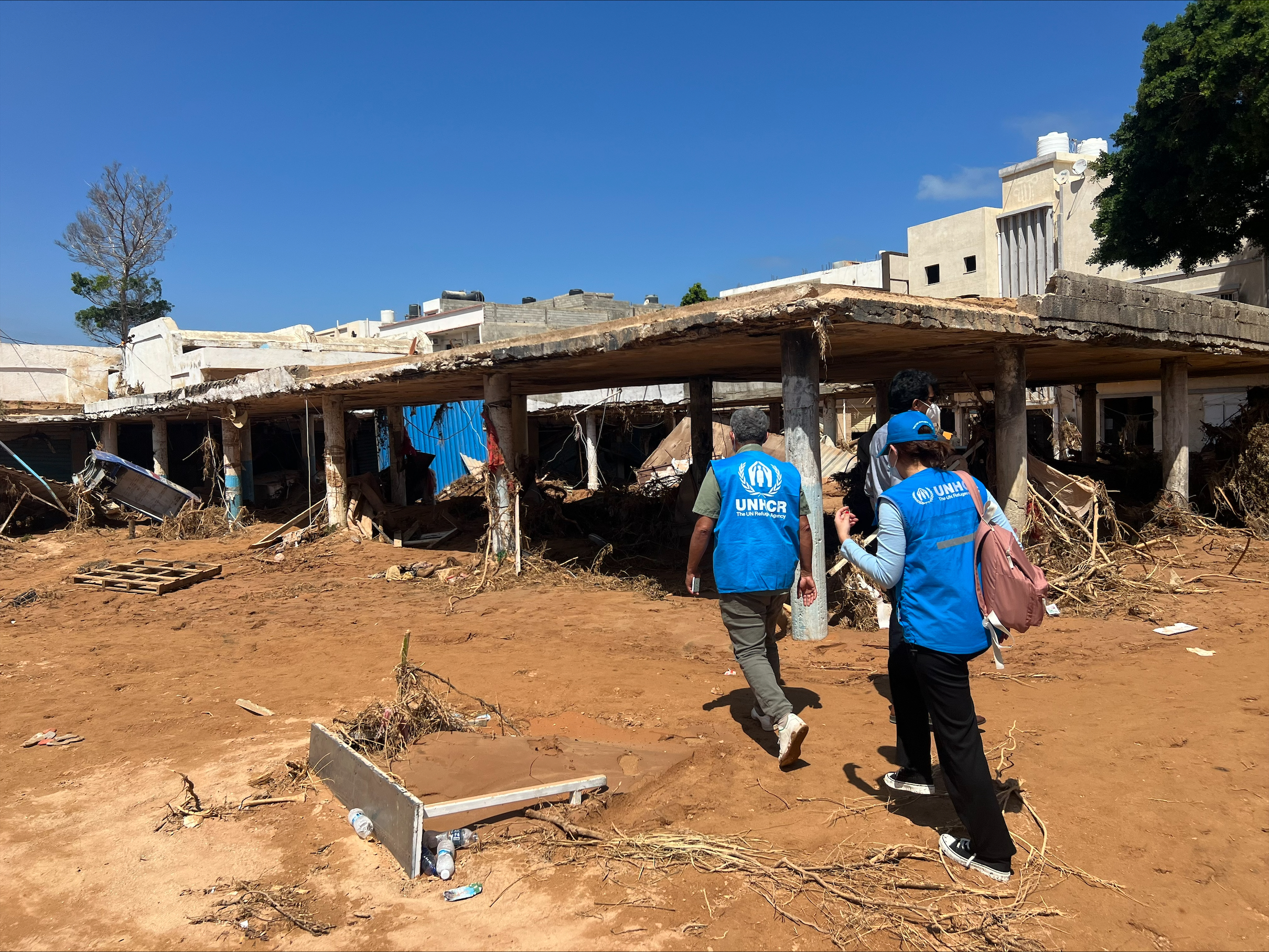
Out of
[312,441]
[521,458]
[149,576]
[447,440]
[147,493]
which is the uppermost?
[312,441]

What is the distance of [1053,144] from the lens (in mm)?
27375

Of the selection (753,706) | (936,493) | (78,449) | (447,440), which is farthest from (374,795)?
(78,449)

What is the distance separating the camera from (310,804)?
13.4 ft

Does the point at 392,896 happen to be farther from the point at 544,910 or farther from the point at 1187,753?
the point at 1187,753

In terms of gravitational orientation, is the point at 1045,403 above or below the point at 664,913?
above

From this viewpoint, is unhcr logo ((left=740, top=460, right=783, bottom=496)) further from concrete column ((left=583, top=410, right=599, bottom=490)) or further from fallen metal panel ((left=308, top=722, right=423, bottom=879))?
concrete column ((left=583, top=410, right=599, bottom=490))

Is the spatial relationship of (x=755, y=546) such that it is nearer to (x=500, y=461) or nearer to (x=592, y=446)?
(x=500, y=461)

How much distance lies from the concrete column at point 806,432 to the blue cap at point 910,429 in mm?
3719

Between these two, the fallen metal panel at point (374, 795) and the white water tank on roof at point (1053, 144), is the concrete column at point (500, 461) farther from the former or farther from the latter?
the white water tank on roof at point (1053, 144)

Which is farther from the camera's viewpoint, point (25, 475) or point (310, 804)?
point (25, 475)

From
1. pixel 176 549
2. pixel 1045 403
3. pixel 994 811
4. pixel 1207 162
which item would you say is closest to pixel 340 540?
pixel 176 549

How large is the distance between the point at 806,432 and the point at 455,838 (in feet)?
15.7

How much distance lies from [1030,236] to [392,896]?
28.7 meters

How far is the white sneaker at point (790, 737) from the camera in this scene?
405 centimetres
